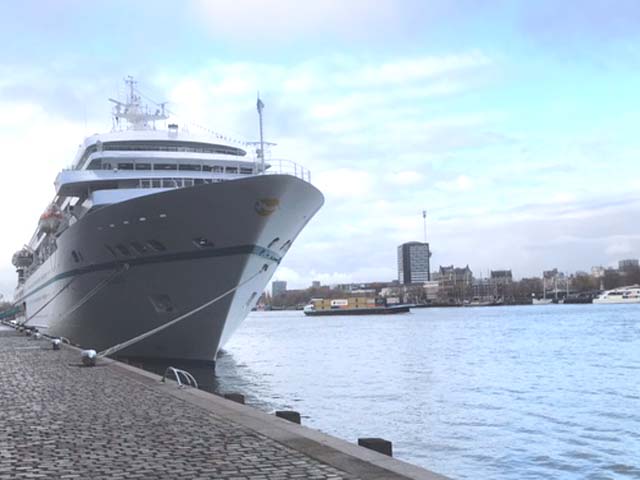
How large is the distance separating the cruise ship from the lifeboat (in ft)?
67.7

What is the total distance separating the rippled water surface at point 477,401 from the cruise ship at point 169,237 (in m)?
2.67

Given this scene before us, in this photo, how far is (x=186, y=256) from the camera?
76.2 feet

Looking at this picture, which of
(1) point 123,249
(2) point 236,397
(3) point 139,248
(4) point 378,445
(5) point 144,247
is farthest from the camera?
(1) point 123,249

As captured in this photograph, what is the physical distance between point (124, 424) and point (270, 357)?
95.1ft

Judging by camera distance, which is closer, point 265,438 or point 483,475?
point 265,438

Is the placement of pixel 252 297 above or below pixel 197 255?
below

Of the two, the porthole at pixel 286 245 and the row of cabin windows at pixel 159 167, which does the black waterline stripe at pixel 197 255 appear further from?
the row of cabin windows at pixel 159 167

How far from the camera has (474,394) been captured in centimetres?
2173

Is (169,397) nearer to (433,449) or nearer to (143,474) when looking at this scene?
(433,449)

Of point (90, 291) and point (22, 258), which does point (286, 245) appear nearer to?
point (90, 291)

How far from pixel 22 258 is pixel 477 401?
39.9 metres

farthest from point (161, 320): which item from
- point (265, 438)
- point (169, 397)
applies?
point (265, 438)

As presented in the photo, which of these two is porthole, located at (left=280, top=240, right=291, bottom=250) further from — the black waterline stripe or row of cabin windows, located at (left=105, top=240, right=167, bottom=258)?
row of cabin windows, located at (left=105, top=240, right=167, bottom=258)

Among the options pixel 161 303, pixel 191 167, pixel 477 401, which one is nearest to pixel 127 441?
pixel 477 401
